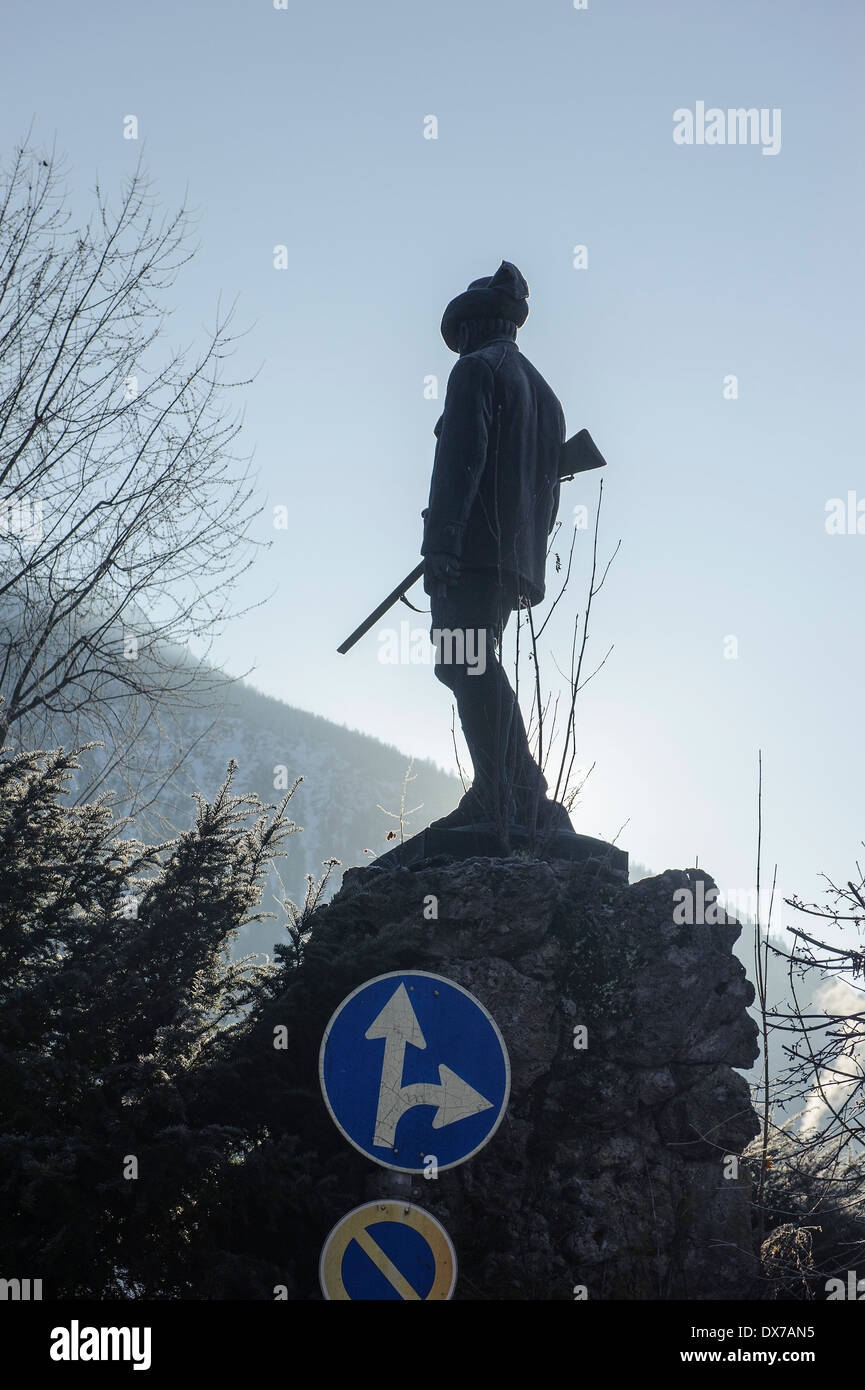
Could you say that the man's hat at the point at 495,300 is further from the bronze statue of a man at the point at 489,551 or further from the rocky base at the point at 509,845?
the rocky base at the point at 509,845

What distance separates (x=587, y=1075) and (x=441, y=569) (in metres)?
2.47

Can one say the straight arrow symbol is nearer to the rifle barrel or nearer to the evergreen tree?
the evergreen tree

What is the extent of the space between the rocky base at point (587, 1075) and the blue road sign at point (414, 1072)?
3.11 feet

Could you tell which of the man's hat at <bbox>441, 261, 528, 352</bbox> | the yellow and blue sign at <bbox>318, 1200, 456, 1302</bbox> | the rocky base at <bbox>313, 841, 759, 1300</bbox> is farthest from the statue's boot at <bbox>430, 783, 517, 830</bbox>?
the man's hat at <bbox>441, 261, 528, 352</bbox>

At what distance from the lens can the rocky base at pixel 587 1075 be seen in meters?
3.98

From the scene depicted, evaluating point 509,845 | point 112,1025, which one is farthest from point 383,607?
point 112,1025

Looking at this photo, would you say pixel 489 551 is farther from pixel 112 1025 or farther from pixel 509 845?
pixel 112 1025

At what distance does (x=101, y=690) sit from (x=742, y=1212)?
5.85 metres

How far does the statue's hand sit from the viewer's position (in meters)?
5.44

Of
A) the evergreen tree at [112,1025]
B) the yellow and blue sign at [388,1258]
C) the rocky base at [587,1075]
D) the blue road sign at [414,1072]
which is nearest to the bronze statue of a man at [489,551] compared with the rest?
the rocky base at [587,1075]

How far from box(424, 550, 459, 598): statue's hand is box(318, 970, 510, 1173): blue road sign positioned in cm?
254

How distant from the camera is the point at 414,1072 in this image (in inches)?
127
